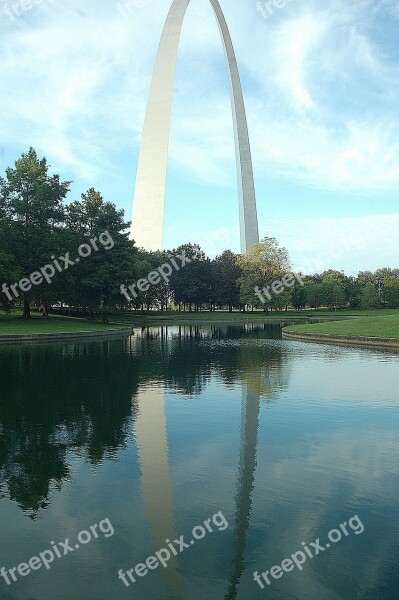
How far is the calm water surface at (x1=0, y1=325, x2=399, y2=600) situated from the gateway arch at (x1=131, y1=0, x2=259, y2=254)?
44.3 meters

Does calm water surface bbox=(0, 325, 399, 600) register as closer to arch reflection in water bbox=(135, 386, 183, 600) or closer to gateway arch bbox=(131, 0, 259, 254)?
arch reflection in water bbox=(135, 386, 183, 600)

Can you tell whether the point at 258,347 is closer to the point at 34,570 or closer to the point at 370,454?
the point at 370,454

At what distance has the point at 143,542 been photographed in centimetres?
477

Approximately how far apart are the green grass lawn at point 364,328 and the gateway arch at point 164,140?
1014 inches

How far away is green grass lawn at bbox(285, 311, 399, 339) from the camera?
2893 cm

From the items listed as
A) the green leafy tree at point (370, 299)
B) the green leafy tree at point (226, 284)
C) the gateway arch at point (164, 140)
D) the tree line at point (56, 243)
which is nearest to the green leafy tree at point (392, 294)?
the green leafy tree at point (370, 299)

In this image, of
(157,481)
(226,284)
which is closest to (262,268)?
(226,284)

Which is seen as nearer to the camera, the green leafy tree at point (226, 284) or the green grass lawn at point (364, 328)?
the green grass lawn at point (364, 328)

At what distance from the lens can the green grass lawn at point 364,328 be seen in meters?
28.9

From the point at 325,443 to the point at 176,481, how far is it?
2799mm

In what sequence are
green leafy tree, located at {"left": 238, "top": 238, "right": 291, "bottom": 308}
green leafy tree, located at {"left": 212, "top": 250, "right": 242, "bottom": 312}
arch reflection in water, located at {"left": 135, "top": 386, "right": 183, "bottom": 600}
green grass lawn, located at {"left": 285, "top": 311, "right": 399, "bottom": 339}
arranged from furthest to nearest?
green leafy tree, located at {"left": 212, "top": 250, "right": 242, "bottom": 312}, green leafy tree, located at {"left": 238, "top": 238, "right": 291, "bottom": 308}, green grass lawn, located at {"left": 285, "top": 311, "right": 399, "bottom": 339}, arch reflection in water, located at {"left": 135, "top": 386, "right": 183, "bottom": 600}

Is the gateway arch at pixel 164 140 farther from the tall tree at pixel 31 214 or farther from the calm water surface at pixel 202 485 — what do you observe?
the calm water surface at pixel 202 485

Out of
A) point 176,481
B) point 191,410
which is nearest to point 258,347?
point 191,410

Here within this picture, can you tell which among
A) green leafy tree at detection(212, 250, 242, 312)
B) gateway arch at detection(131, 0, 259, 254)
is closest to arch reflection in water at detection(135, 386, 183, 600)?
gateway arch at detection(131, 0, 259, 254)
